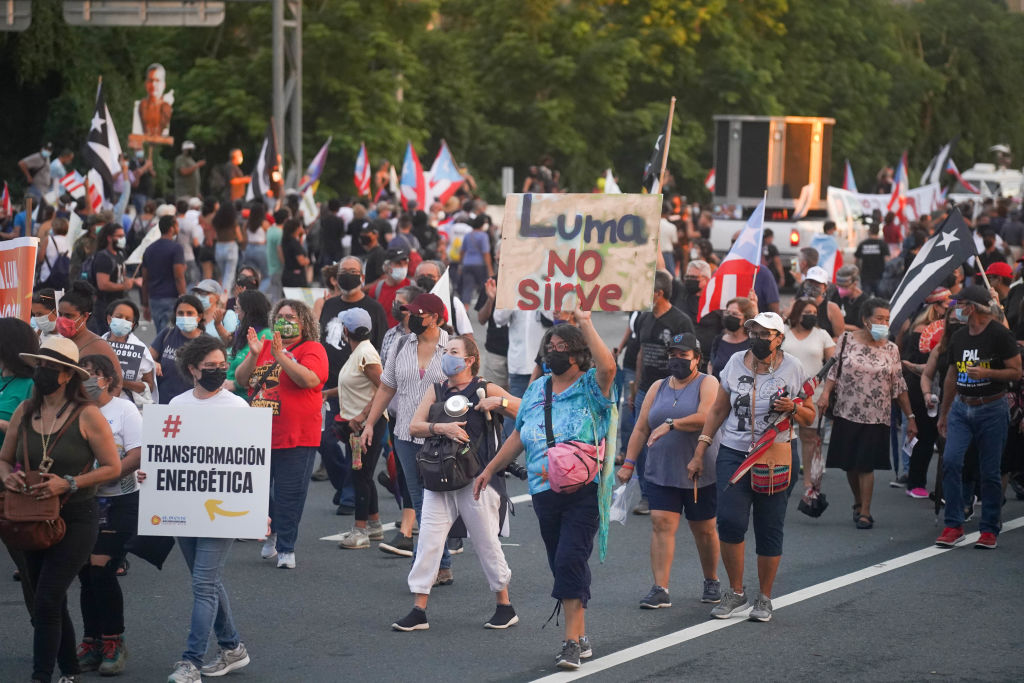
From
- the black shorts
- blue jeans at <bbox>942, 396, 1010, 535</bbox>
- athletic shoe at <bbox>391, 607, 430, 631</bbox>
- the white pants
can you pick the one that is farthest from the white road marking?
athletic shoe at <bbox>391, 607, 430, 631</bbox>

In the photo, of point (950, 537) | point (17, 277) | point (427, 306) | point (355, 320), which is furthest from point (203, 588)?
point (950, 537)

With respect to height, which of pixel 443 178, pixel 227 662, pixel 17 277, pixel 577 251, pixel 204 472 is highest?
pixel 443 178

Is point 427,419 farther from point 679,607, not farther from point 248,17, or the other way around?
point 248,17

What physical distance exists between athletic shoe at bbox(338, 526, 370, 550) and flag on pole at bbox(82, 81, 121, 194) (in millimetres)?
10920

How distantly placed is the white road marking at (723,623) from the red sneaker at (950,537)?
0.15ft

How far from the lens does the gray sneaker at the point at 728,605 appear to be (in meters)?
8.63

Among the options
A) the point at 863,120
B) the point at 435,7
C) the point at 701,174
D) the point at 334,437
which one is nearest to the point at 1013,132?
the point at 863,120

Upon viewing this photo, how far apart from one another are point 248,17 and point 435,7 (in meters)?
4.77

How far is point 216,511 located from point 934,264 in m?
6.42

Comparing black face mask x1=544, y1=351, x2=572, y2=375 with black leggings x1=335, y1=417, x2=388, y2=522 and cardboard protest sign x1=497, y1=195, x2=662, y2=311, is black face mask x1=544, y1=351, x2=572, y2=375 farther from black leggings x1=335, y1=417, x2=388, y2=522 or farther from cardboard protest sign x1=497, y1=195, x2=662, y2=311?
black leggings x1=335, y1=417, x2=388, y2=522

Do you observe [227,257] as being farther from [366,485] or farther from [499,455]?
[499,455]

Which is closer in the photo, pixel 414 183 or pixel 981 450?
pixel 981 450

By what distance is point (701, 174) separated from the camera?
49.0 meters

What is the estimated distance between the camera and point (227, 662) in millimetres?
7488
